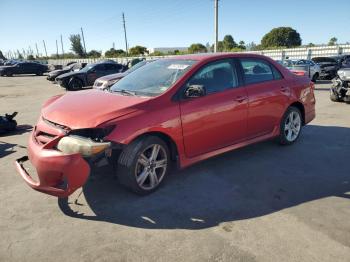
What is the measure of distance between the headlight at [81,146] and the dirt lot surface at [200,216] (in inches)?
23.4

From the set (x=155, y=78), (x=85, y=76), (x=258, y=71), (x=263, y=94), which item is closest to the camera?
(x=155, y=78)

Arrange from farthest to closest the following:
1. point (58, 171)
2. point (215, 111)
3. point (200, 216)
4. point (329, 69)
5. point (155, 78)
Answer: point (329, 69)
point (155, 78)
point (215, 111)
point (200, 216)
point (58, 171)

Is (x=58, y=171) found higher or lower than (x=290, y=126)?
higher

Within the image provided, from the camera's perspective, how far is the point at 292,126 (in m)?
6.05

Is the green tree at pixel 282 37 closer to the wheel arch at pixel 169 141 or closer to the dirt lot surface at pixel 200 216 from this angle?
the dirt lot surface at pixel 200 216

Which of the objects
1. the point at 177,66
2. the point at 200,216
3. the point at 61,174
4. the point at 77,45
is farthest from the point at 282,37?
the point at 61,174

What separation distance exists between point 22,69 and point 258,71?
3400 cm

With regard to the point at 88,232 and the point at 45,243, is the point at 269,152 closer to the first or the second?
the point at 88,232

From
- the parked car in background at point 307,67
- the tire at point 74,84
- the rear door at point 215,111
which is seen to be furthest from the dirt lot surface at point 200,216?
the tire at point 74,84

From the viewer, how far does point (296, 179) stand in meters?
4.49

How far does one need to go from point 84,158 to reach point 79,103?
935mm

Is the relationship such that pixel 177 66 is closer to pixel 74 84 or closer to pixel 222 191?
pixel 222 191

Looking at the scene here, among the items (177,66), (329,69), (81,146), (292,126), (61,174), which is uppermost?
(177,66)

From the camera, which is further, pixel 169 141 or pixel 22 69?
pixel 22 69
